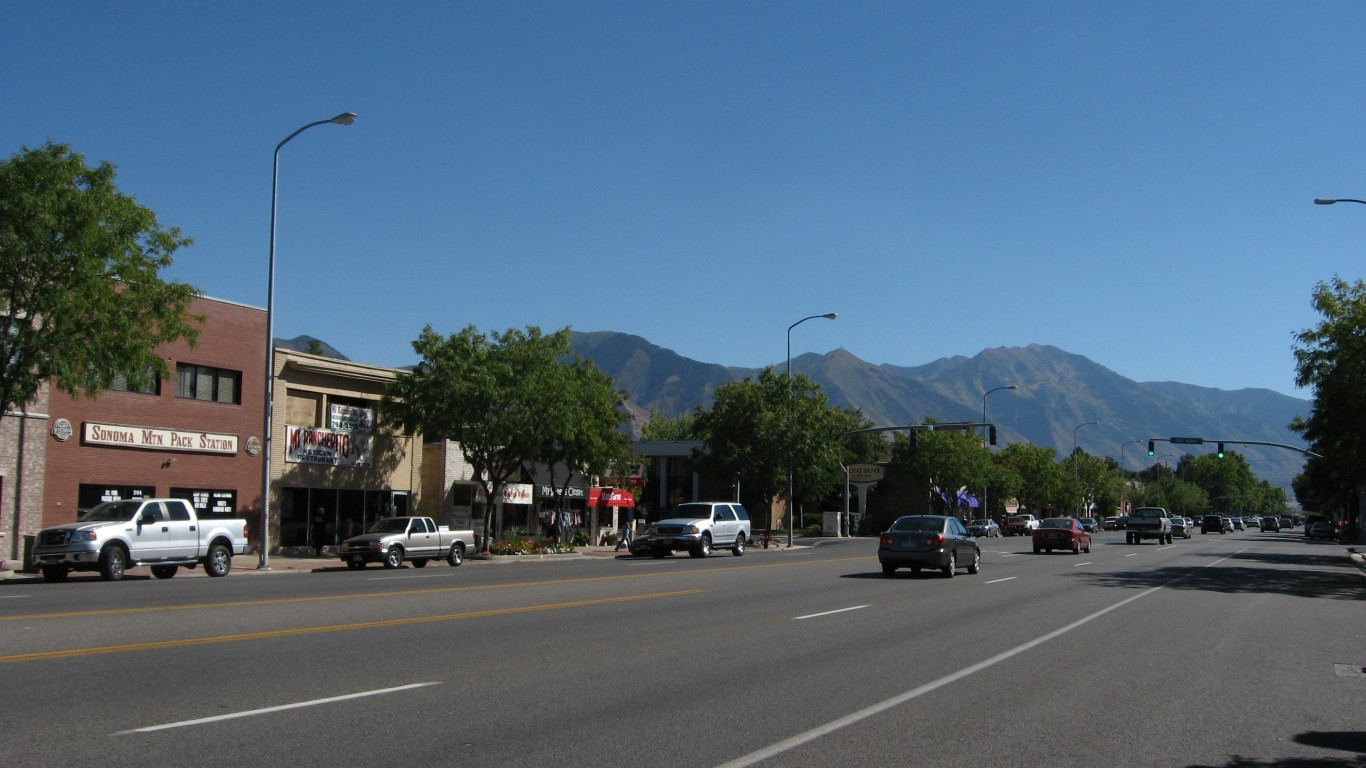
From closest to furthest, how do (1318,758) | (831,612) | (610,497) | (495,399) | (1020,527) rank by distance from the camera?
(1318,758) → (831,612) → (495,399) → (610,497) → (1020,527)

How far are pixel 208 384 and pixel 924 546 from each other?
2400 centimetres

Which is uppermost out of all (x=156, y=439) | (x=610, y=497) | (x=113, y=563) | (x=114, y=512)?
(x=156, y=439)

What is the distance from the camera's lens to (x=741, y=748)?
7941 millimetres

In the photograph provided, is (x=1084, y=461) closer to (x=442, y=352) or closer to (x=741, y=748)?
(x=442, y=352)

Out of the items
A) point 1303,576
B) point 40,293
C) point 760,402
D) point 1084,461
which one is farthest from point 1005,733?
point 1084,461

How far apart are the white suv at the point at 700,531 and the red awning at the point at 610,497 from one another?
8.07 metres

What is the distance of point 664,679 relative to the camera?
36.0 ft

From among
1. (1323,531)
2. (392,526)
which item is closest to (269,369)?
(392,526)

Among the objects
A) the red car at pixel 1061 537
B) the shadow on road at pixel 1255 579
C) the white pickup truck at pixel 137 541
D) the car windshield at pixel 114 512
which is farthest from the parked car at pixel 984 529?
the car windshield at pixel 114 512

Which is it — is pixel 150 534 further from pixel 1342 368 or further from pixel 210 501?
pixel 1342 368

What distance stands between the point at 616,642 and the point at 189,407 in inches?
1065

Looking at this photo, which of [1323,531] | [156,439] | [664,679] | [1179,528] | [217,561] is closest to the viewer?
[664,679]

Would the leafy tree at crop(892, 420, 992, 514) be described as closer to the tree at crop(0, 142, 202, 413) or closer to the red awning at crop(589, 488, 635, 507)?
the red awning at crop(589, 488, 635, 507)

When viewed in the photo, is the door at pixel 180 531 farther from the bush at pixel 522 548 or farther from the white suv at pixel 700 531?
the white suv at pixel 700 531
